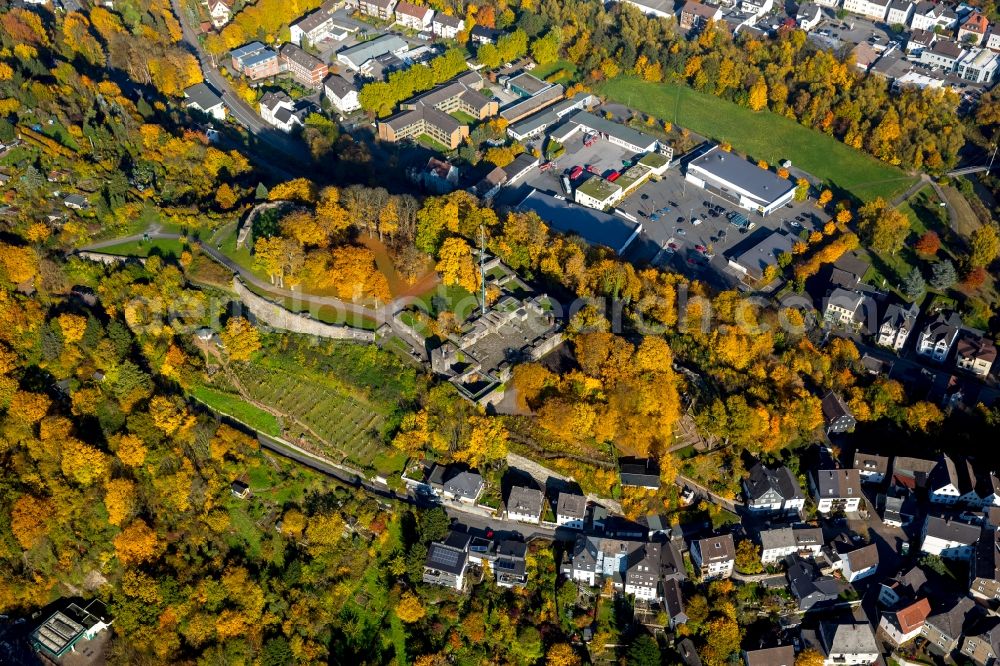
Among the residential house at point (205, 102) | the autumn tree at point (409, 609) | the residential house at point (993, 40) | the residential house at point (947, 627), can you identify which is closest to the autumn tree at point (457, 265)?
the autumn tree at point (409, 609)

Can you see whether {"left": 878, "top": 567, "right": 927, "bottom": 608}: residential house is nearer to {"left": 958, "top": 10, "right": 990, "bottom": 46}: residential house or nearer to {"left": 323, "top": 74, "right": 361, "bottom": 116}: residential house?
{"left": 323, "top": 74, "right": 361, "bottom": 116}: residential house

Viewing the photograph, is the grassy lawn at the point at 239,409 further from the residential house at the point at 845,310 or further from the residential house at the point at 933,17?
the residential house at the point at 933,17

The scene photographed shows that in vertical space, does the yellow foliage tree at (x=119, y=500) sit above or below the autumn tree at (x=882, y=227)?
below

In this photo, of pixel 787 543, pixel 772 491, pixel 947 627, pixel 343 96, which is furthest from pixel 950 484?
pixel 343 96

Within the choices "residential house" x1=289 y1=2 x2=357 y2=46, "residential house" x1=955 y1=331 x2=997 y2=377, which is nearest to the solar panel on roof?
"residential house" x1=955 y1=331 x2=997 y2=377

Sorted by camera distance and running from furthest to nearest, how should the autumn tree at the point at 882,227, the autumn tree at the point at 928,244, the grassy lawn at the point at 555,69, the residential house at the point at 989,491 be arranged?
1. the grassy lawn at the point at 555,69
2. the autumn tree at the point at 928,244
3. the autumn tree at the point at 882,227
4. the residential house at the point at 989,491

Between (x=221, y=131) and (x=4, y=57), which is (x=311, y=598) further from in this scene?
(x=4, y=57)

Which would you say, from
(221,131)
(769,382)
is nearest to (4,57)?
(221,131)

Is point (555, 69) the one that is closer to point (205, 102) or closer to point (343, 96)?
point (343, 96)
